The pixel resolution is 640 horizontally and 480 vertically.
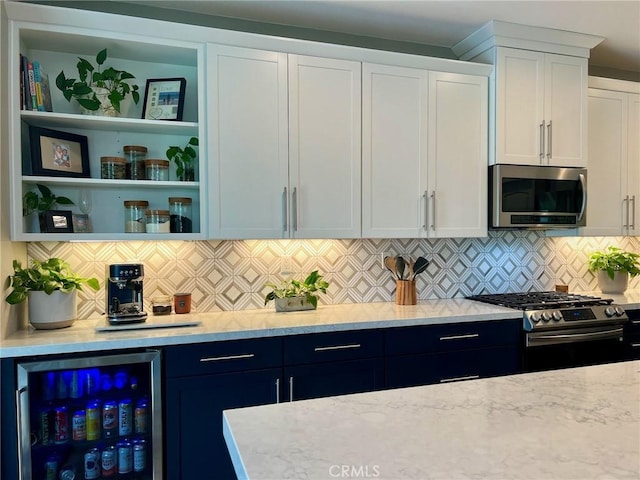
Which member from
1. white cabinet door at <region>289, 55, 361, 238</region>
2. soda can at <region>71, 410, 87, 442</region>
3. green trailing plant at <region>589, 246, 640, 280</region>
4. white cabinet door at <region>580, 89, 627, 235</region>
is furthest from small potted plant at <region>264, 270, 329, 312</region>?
green trailing plant at <region>589, 246, 640, 280</region>

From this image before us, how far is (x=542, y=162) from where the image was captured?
120 inches

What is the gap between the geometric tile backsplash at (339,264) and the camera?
2562 millimetres

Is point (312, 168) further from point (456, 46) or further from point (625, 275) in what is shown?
point (625, 275)

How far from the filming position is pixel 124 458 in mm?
2076

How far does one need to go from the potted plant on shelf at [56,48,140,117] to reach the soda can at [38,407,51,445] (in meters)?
1.44

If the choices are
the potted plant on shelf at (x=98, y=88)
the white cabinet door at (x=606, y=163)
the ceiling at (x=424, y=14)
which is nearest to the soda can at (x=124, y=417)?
the potted plant on shelf at (x=98, y=88)

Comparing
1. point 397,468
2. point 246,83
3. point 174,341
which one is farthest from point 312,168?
point 397,468

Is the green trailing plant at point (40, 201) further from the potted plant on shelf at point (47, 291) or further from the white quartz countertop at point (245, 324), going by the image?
the white quartz countertop at point (245, 324)

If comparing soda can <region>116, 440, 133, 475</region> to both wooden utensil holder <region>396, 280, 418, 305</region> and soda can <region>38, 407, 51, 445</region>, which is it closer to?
soda can <region>38, 407, 51, 445</region>

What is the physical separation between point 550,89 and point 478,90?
53 cm

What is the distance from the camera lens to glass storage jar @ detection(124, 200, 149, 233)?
2414 millimetres

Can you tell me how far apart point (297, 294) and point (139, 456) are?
115 centimetres

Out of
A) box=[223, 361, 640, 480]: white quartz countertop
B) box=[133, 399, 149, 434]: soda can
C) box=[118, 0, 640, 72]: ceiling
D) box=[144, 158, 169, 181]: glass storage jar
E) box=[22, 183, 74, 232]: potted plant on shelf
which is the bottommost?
box=[133, 399, 149, 434]: soda can

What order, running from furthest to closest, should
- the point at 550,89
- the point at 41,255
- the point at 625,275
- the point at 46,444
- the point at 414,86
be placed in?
the point at 625,275
the point at 550,89
the point at 414,86
the point at 41,255
the point at 46,444
